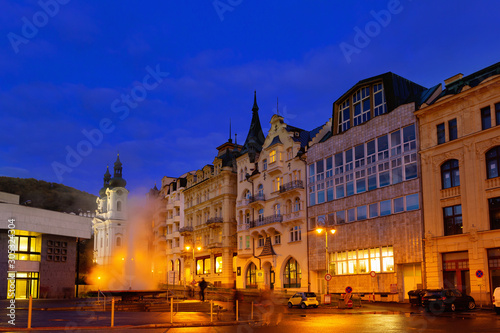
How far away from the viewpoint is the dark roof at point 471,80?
4016 cm

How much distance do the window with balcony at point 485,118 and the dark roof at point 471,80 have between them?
2178 millimetres

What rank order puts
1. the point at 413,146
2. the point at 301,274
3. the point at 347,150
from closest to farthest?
1. the point at 413,146
2. the point at 347,150
3. the point at 301,274

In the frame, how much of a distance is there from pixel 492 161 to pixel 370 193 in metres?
11.9

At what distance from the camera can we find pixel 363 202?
4891cm

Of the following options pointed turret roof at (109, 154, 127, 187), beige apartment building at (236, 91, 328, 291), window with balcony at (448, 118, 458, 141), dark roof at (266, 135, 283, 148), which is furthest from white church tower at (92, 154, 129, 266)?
window with balcony at (448, 118, 458, 141)

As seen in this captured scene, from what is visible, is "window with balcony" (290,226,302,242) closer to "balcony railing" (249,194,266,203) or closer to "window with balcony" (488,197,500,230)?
"balcony railing" (249,194,266,203)

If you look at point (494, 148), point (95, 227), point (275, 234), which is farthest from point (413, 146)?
point (95, 227)

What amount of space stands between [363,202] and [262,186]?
736 inches

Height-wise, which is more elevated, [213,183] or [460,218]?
[213,183]

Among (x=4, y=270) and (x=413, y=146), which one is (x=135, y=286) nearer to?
(x=4, y=270)

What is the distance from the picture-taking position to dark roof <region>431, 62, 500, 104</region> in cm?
4016

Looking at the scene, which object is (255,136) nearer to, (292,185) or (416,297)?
(292,185)

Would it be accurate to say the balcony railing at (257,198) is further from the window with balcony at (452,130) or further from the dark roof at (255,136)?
the window with balcony at (452,130)

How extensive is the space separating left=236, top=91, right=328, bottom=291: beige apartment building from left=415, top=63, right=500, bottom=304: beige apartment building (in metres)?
16.7
